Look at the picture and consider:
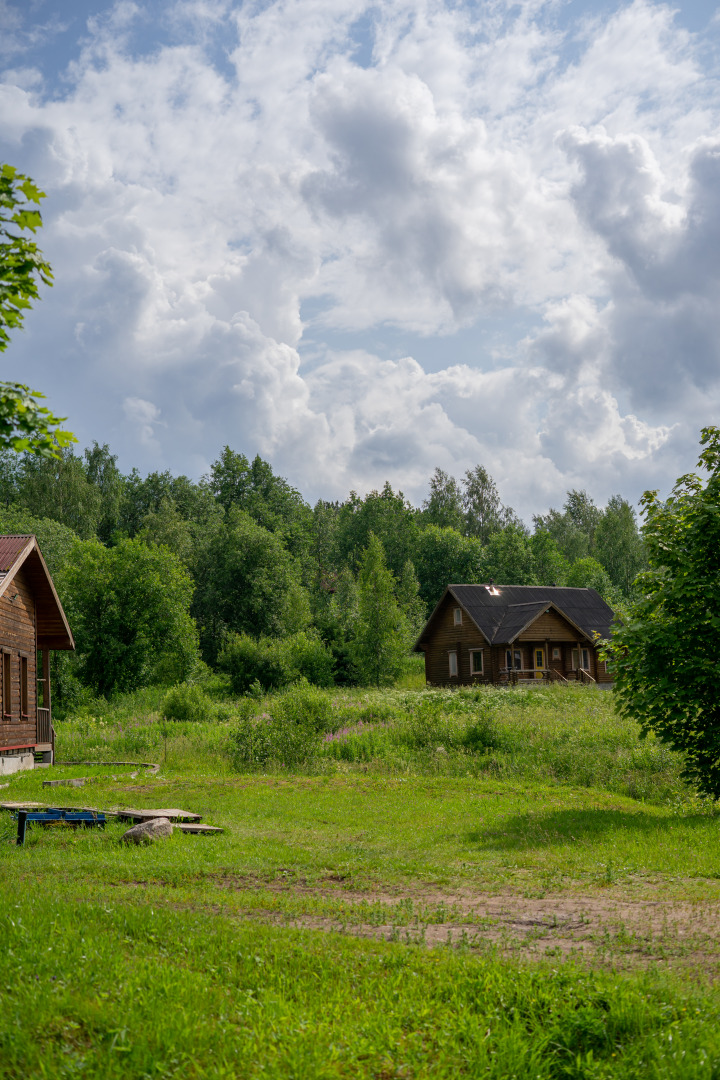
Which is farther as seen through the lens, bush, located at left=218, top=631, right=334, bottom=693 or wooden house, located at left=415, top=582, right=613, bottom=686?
wooden house, located at left=415, top=582, right=613, bottom=686

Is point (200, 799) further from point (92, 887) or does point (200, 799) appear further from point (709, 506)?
point (709, 506)

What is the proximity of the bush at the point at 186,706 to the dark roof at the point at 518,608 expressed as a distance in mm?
18979

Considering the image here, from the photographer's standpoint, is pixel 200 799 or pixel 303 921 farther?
pixel 200 799

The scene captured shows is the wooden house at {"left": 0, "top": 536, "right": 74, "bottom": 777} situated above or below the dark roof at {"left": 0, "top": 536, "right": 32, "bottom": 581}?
below

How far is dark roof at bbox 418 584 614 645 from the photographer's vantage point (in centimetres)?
4717

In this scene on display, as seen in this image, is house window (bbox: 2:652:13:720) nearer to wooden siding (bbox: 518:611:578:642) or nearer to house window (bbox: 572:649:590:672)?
wooden siding (bbox: 518:611:578:642)

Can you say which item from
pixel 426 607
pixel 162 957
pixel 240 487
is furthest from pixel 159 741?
pixel 240 487

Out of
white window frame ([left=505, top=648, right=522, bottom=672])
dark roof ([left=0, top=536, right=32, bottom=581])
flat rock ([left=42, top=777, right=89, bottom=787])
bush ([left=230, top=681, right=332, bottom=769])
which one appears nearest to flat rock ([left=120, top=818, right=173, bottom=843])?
flat rock ([left=42, top=777, right=89, bottom=787])

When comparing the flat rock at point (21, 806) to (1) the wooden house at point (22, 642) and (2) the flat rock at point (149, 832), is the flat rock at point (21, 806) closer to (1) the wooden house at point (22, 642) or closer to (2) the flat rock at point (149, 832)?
(2) the flat rock at point (149, 832)

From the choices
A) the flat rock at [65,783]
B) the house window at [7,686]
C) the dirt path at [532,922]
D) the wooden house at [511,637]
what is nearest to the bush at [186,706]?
the house window at [7,686]

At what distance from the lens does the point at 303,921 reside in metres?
7.47

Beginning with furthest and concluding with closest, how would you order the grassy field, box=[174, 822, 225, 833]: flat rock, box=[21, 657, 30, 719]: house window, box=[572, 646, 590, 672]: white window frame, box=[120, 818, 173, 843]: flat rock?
1. box=[572, 646, 590, 672]: white window frame
2. box=[21, 657, 30, 719]: house window
3. box=[174, 822, 225, 833]: flat rock
4. box=[120, 818, 173, 843]: flat rock
5. the grassy field

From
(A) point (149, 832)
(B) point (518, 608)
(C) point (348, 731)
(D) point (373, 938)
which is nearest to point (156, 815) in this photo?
(A) point (149, 832)

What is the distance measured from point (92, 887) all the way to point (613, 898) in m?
5.51
